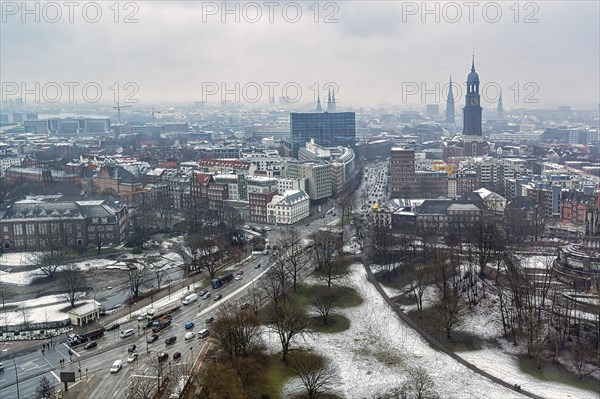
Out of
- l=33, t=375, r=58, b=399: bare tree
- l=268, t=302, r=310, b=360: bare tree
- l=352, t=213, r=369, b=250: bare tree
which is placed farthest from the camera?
l=352, t=213, r=369, b=250: bare tree

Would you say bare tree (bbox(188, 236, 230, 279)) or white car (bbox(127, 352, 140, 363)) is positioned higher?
bare tree (bbox(188, 236, 230, 279))

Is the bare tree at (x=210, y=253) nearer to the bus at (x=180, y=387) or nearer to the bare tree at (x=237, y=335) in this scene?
the bare tree at (x=237, y=335)

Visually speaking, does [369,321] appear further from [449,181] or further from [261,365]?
[449,181]

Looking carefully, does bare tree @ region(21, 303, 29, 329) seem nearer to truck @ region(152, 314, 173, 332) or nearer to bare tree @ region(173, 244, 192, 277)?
truck @ region(152, 314, 173, 332)

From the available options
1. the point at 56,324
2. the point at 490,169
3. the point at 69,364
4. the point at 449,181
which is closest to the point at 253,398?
the point at 69,364

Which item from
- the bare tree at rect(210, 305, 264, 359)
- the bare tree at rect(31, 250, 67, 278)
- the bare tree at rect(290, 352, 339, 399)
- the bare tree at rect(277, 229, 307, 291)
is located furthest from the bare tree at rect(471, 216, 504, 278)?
the bare tree at rect(31, 250, 67, 278)

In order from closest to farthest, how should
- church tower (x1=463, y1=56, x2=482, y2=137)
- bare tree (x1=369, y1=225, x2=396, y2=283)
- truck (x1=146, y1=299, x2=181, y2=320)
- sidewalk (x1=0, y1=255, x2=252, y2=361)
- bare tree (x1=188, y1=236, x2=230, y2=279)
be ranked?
sidewalk (x1=0, y1=255, x2=252, y2=361)
truck (x1=146, y1=299, x2=181, y2=320)
bare tree (x1=188, y1=236, x2=230, y2=279)
bare tree (x1=369, y1=225, x2=396, y2=283)
church tower (x1=463, y1=56, x2=482, y2=137)

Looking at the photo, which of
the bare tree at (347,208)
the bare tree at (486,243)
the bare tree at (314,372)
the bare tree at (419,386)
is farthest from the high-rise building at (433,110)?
the bare tree at (419,386)
